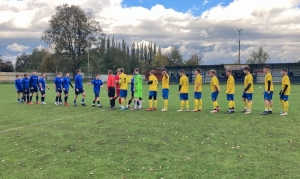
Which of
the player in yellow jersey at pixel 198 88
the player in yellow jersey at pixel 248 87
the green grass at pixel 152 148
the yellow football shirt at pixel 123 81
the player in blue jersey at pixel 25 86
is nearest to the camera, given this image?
the green grass at pixel 152 148

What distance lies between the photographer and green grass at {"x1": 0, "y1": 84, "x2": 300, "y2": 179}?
6.10 m

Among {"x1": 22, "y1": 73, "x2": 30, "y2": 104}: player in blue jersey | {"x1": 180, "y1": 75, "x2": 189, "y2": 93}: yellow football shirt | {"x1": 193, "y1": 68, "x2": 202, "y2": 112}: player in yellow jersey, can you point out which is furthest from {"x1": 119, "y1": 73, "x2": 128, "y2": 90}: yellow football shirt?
{"x1": 22, "y1": 73, "x2": 30, "y2": 104}: player in blue jersey

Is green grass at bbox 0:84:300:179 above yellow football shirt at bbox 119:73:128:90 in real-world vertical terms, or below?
below

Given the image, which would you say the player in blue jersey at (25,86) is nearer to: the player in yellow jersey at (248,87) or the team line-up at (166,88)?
the team line-up at (166,88)

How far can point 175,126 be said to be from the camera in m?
10.8

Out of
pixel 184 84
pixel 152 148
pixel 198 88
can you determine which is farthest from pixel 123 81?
pixel 152 148

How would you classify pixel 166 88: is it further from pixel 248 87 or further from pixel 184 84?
pixel 248 87

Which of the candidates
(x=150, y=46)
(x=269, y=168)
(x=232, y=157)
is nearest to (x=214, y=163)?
(x=232, y=157)

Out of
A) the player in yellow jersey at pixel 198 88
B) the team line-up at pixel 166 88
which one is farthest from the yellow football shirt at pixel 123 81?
the player in yellow jersey at pixel 198 88

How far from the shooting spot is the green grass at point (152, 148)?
20.0ft

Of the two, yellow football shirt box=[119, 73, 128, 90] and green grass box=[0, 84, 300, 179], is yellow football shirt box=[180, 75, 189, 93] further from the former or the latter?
yellow football shirt box=[119, 73, 128, 90]

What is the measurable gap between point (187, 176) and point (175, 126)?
16.5ft

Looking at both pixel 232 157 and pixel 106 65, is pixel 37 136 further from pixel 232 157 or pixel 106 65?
pixel 106 65

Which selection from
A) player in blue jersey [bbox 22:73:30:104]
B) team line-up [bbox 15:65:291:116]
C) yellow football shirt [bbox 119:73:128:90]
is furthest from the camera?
player in blue jersey [bbox 22:73:30:104]
